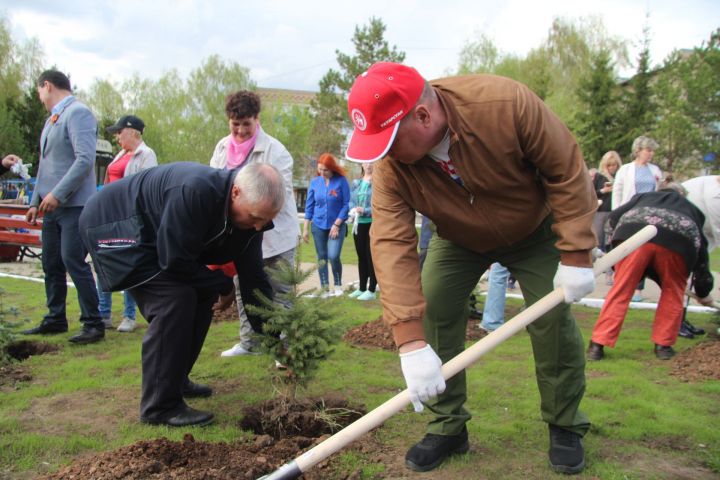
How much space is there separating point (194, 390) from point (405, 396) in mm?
2050

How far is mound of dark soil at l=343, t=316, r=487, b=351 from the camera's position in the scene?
5.53 metres

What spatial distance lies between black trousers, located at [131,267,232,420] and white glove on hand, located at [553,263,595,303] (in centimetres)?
215

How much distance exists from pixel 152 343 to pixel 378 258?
62.2 inches

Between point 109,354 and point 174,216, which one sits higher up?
point 174,216

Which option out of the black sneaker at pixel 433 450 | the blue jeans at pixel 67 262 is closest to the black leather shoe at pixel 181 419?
the black sneaker at pixel 433 450

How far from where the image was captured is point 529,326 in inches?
122

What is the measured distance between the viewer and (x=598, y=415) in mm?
3811

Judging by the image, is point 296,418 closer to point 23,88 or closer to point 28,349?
point 28,349

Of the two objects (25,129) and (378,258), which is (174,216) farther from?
(25,129)

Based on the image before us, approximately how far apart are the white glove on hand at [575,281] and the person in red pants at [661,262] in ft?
8.50

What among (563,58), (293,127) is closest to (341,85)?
(293,127)

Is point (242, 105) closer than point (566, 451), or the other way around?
point (566, 451)

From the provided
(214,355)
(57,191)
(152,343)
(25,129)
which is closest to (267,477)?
(152,343)

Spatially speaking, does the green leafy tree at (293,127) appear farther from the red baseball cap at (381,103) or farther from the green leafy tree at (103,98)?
the red baseball cap at (381,103)
